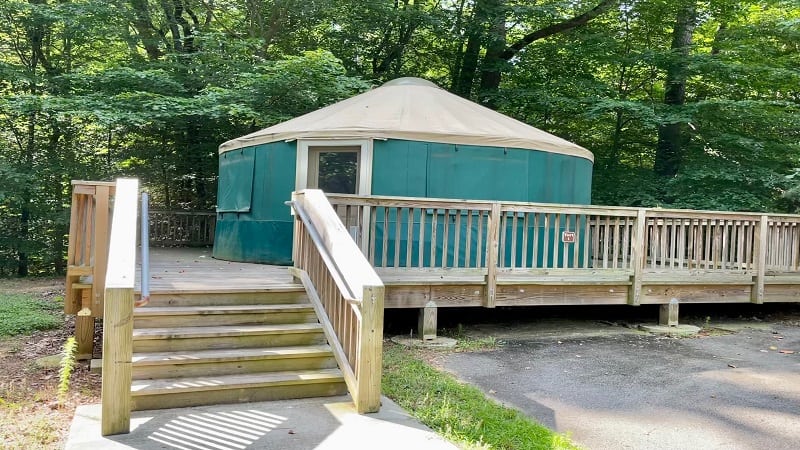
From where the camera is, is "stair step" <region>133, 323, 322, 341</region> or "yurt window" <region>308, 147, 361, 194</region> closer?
"stair step" <region>133, 323, 322, 341</region>

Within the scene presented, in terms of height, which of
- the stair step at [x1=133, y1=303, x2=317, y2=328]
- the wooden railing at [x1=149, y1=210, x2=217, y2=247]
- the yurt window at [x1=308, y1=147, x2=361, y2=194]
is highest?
the yurt window at [x1=308, y1=147, x2=361, y2=194]

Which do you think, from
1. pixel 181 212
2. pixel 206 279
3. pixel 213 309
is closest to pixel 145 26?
pixel 181 212

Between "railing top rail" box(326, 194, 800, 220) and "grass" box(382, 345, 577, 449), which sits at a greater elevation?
"railing top rail" box(326, 194, 800, 220)

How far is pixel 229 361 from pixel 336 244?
97cm

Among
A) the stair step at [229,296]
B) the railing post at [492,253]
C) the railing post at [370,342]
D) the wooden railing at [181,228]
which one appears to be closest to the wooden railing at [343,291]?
the railing post at [370,342]

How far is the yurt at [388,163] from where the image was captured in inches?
270

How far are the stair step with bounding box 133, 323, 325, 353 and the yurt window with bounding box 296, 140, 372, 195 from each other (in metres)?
3.20

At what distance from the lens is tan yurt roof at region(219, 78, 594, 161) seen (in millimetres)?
6879

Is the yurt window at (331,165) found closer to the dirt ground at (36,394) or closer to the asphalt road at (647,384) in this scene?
the asphalt road at (647,384)

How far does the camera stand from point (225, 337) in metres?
3.74

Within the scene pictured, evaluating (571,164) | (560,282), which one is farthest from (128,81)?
(560,282)

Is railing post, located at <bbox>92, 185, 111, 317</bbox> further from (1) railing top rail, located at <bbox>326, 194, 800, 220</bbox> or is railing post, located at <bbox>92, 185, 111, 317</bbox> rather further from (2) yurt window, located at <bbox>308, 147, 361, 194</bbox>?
(2) yurt window, located at <bbox>308, 147, 361, 194</bbox>

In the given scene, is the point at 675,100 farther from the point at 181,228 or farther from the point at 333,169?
the point at 181,228

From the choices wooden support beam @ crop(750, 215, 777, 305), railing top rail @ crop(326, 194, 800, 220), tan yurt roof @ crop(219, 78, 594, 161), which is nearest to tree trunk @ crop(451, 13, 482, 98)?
tan yurt roof @ crop(219, 78, 594, 161)
